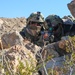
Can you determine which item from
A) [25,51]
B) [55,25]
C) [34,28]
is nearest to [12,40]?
[25,51]

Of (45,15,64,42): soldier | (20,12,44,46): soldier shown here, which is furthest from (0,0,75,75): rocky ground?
(20,12,44,46): soldier

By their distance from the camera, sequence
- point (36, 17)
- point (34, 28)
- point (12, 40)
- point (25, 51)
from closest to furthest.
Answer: point (25, 51) → point (12, 40) → point (34, 28) → point (36, 17)

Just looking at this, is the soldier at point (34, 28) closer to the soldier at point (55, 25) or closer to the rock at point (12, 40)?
the soldier at point (55, 25)

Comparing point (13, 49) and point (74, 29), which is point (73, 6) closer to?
point (74, 29)

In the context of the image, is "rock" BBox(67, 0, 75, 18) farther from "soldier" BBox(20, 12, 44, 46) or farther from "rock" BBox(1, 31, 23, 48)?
"rock" BBox(1, 31, 23, 48)

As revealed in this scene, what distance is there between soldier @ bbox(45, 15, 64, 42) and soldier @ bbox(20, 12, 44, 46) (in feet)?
0.86

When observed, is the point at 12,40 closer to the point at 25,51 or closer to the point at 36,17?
the point at 25,51

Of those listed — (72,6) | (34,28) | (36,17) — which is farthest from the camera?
(36,17)

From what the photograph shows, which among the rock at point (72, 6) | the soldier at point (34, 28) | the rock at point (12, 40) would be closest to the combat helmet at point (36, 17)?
the soldier at point (34, 28)

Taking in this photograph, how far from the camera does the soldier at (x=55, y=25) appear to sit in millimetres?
10788

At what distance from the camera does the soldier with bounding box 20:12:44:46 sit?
10891mm

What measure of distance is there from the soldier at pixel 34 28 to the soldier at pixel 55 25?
0.26m

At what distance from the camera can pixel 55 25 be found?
441 inches

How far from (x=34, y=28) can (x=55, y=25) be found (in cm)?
73
